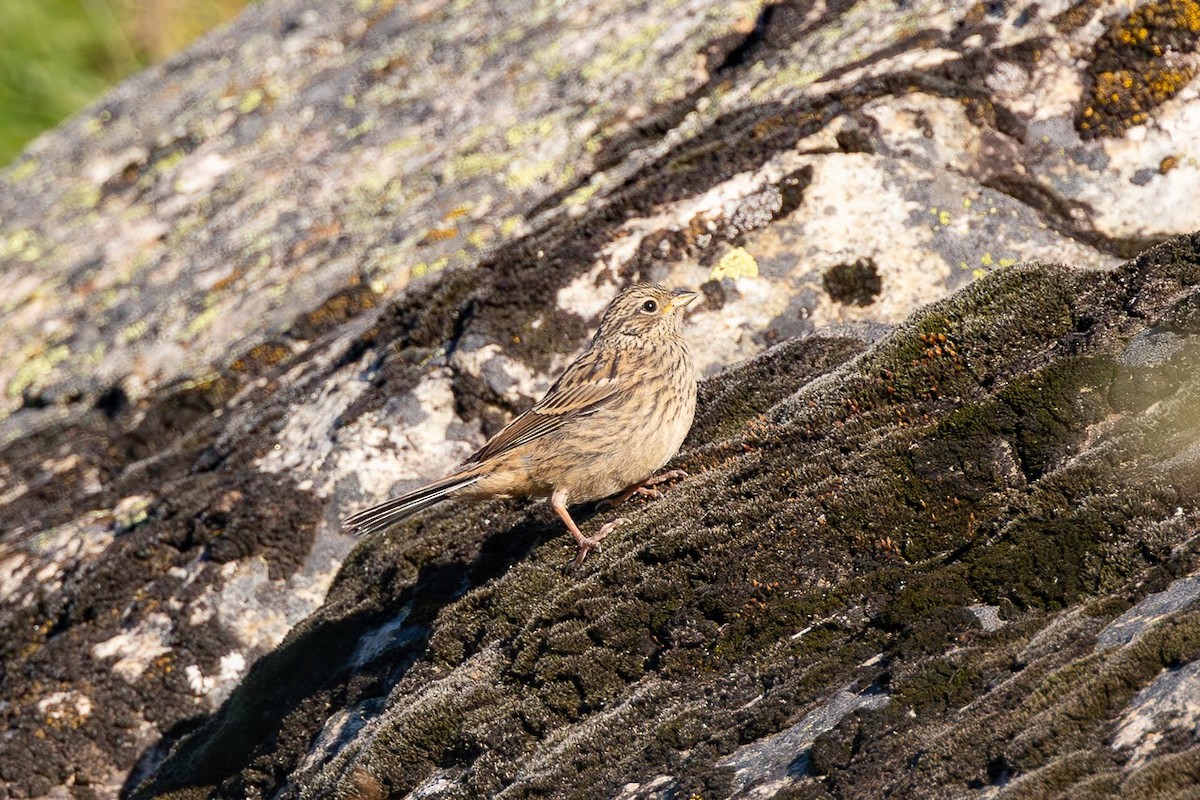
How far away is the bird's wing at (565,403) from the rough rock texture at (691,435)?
0.60 metres

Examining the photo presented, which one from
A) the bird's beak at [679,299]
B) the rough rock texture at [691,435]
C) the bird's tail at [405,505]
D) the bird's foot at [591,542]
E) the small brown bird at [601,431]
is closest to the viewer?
the rough rock texture at [691,435]

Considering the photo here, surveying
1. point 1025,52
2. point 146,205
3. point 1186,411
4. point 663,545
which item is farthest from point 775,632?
point 146,205

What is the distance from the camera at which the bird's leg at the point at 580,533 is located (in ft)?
23.0

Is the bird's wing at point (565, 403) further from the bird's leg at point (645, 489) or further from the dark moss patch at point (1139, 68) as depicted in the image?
the dark moss patch at point (1139, 68)

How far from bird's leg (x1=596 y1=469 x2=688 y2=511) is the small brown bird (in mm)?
12

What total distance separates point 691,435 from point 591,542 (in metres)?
1.58

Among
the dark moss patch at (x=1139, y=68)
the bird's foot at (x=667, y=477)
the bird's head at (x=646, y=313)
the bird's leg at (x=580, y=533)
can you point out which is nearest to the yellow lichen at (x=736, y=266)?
the bird's head at (x=646, y=313)

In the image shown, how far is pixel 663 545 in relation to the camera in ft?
21.2

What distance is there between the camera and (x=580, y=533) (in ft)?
24.2

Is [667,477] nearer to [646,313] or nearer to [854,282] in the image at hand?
[646,313]

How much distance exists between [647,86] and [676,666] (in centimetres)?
675

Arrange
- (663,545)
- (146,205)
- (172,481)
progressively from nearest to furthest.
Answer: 1. (663,545)
2. (172,481)
3. (146,205)

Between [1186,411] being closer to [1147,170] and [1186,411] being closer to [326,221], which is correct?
[1147,170]

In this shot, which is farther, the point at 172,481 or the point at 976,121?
the point at 172,481
